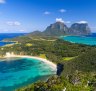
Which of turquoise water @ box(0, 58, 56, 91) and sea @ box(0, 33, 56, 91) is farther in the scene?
turquoise water @ box(0, 58, 56, 91)

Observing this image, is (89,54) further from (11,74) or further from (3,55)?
(3,55)

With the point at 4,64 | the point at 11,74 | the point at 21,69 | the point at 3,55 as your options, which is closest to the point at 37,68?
the point at 21,69

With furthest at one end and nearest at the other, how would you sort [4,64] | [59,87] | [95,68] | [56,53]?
[56,53], [4,64], [95,68], [59,87]

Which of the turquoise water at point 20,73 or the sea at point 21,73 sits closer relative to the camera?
the sea at point 21,73

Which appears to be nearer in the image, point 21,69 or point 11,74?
point 11,74

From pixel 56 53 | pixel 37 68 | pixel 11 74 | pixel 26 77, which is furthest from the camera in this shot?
pixel 56 53

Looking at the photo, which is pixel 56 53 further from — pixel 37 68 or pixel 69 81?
pixel 69 81

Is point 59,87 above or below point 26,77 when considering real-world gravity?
above
